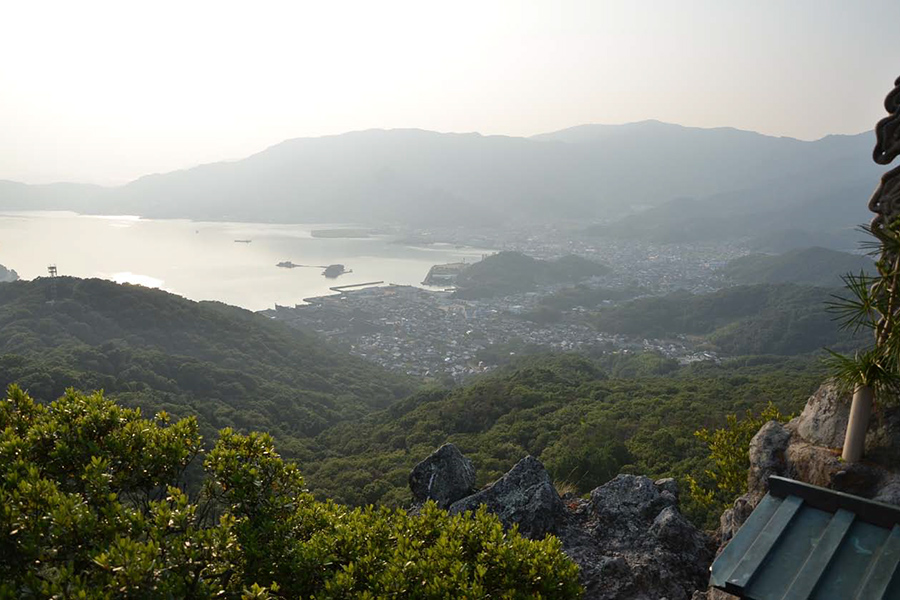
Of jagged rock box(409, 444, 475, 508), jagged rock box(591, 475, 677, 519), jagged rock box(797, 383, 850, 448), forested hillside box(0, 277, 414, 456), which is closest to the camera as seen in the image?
jagged rock box(797, 383, 850, 448)

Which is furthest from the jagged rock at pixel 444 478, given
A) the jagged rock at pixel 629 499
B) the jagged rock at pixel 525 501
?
the jagged rock at pixel 629 499

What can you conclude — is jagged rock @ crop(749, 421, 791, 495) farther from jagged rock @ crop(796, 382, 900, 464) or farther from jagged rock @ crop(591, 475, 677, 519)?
jagged rock @ crop(591, 475, 677, 519)

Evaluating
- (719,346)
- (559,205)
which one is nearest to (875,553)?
(719,346)

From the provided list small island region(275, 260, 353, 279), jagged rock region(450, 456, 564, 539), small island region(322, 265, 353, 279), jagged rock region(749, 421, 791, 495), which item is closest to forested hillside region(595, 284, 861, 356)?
small island region(322, 265, 353, 279)

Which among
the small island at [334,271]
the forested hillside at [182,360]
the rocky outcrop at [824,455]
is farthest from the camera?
the small island at [334,271]

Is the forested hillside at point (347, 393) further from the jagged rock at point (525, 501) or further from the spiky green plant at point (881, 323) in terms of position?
the spiky green plant at point (881, 323)

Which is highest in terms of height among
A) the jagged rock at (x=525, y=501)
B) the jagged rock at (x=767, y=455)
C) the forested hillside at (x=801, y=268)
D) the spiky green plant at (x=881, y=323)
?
the spiky green plant at (x=881, y=323)

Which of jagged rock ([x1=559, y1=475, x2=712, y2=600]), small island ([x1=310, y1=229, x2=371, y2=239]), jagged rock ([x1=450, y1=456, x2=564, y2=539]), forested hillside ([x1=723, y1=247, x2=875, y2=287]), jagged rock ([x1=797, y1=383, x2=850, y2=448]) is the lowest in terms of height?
forested hillside ([x1=723, y1=247, x2=875, y2=287])

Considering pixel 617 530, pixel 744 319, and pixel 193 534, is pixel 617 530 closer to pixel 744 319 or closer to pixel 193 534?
pixel 193 534
